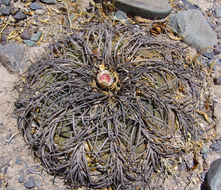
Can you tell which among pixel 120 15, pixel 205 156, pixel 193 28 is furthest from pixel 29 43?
pixel 205 156

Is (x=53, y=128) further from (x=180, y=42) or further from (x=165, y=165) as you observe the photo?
(x=180, y=42)

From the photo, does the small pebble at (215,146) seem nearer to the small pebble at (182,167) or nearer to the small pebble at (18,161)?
the small pebble at (182,167)

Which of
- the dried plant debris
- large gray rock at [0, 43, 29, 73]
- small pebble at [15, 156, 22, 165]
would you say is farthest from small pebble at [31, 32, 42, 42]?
small pebble at [15, 156, 22, 165]

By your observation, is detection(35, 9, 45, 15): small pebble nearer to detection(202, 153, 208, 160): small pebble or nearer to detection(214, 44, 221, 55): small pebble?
detection(214, 44, 221, 55): small pebble

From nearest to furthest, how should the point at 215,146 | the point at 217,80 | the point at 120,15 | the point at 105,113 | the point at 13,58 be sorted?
1. the point at 105,113
2. the point at 215,146
3. the point at 13,58
4. the point at 217,80
5. the point at 120,15

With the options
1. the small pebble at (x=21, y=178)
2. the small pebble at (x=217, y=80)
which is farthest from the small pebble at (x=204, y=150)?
the small pebble at (x=21, y=178)

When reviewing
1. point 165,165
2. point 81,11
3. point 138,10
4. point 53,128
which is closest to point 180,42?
point 138,10

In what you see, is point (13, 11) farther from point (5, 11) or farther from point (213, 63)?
point (213, 63)
